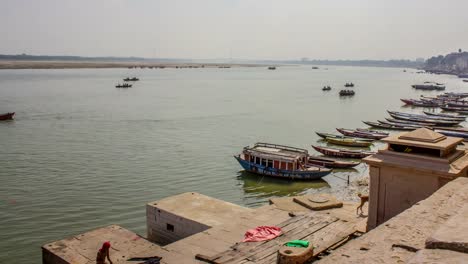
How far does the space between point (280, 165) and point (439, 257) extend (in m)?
25.1

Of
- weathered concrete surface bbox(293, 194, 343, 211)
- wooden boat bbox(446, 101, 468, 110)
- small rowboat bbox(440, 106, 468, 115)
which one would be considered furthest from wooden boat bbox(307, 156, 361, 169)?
wooden boat bbox(446, 101, 468, 110)

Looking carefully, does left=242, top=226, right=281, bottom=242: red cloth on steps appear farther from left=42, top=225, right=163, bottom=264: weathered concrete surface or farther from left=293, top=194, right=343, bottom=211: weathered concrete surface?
left=293, top=194, right=343, bottom=211: weathered concrete surface

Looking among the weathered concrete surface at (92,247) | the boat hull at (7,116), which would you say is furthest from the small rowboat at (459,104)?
the weathered concrete surface at (92,247)

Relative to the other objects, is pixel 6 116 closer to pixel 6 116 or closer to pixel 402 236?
pixel 6 116

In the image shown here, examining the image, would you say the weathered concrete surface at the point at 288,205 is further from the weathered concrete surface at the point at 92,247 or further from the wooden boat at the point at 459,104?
the wooden boat at the point at 459,104

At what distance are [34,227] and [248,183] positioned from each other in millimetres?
13188

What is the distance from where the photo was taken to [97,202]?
77.5 feet

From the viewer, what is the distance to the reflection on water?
2686 centimetres

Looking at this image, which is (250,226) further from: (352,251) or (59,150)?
(59,150)

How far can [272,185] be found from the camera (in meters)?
28.3

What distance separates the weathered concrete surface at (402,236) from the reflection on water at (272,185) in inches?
773

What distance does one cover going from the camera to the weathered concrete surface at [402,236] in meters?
4.62

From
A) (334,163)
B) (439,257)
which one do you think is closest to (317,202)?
(439,257)

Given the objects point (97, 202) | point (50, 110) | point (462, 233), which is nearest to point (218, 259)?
point (462, 233)
